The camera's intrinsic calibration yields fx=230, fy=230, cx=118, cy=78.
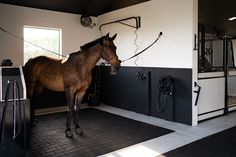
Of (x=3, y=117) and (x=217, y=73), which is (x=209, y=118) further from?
(x=3, y=117)

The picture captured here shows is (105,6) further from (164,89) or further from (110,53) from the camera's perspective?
(164,89)

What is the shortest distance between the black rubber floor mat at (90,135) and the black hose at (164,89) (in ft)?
2.09

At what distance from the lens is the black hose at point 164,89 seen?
15.3 feet

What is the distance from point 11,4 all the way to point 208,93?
478cm

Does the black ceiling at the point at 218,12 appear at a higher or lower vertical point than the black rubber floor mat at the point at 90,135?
higher

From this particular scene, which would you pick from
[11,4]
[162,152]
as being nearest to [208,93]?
[162,152]

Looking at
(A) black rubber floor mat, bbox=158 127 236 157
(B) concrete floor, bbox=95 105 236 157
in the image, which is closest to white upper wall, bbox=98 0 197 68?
(B) concrete floor, bbox=95 105 236 157

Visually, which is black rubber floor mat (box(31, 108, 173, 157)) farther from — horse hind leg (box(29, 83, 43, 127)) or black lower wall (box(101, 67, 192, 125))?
black lower wall (box(101, 67, 192, 125))

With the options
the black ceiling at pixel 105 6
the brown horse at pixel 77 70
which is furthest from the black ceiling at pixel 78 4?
the brown horse at pixel 77 70

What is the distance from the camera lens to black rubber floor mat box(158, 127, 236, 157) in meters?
3.04

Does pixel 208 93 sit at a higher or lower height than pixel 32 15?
lower

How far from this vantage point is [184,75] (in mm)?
4477

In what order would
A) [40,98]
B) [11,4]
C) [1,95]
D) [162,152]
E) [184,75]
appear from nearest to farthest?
[1,95]
[162,152]
[184,75]
[11,4]
[40,98]

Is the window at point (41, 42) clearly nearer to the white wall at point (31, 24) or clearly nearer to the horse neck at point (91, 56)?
the white wall at point (31, 24)
